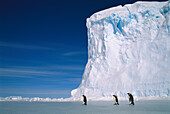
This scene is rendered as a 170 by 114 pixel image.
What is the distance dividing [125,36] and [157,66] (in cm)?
812

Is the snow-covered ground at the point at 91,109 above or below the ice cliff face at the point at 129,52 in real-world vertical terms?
below

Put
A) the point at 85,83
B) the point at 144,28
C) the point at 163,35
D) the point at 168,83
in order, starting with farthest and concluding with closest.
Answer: the point at 85,83 → the point at 144,28 → the point at 163,35 → the point at 168,83

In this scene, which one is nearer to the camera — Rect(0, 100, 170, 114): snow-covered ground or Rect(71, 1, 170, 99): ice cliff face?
Rect(0, 100, 170, 114): snow-covered ground

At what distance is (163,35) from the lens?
30.2 metres

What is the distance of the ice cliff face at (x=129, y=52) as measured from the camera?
95.2 feet

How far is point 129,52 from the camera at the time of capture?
33.0 m

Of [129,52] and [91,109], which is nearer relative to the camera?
[91,109]

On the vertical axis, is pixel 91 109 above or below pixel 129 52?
below

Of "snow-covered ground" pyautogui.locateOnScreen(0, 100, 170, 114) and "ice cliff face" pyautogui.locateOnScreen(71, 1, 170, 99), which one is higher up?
"ice cliff face" pyautogui.locateOnScreen(71, 1, 170, 99)

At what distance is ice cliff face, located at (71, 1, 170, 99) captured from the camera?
2903 centimetres

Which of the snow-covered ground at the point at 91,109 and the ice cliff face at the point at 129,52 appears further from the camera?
the ice cliff face at the point at 129,52

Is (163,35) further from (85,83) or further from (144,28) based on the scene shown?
(85,83)

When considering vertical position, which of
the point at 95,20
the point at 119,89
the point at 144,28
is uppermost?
the point at 95,20

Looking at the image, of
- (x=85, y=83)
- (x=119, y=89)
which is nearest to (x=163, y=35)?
(x=119, y=89)
